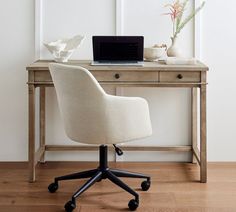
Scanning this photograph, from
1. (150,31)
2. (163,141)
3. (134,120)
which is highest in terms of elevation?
(150,31)

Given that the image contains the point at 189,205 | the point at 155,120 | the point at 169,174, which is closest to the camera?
the point at 189,205

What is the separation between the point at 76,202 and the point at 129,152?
1040 mm

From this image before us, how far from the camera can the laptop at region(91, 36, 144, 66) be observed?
12.0 ft

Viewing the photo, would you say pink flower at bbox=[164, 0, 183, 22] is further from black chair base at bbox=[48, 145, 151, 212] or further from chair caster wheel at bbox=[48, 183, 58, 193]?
chair caster wheel at bbox=[48, 183, 58, 193]

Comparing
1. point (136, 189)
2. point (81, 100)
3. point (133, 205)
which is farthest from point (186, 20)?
point (133, 205)

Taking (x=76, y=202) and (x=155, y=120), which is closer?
(x=76, y=202)

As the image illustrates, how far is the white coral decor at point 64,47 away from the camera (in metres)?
3.74

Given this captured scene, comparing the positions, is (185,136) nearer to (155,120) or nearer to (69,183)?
(155,120)

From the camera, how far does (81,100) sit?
3.14 meters

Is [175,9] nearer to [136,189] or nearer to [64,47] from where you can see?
[64,47]

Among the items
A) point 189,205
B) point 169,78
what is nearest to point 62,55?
point 169,78

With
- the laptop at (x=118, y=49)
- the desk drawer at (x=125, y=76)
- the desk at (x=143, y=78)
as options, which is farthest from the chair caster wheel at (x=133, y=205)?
the laptop at (x=118, y=49)

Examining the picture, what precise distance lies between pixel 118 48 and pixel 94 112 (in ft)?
2.36

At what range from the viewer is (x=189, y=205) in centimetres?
319
